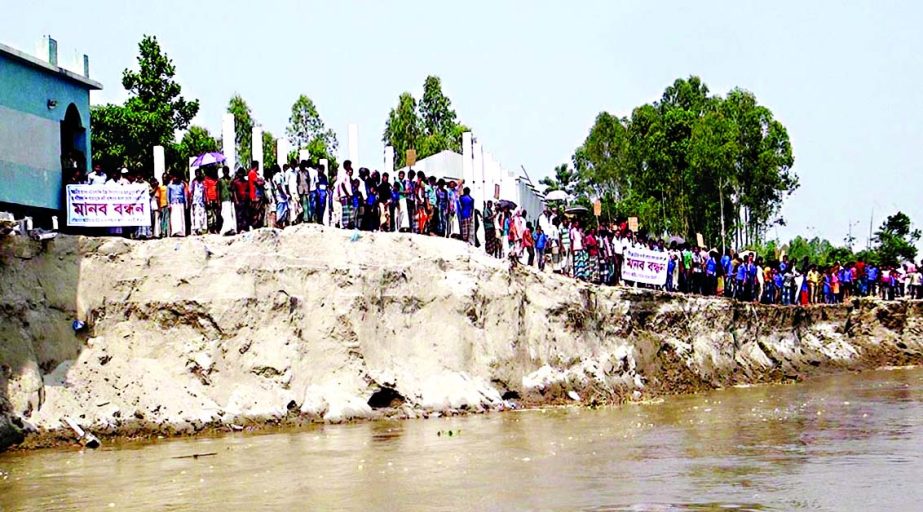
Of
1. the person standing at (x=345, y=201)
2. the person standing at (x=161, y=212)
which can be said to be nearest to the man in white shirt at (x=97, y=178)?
the person standing at (x=161, y=212)

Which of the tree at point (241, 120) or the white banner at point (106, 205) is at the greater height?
the tree at point (241, 120)

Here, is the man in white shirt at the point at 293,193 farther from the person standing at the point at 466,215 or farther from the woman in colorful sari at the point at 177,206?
the person standing at the point at 466,215

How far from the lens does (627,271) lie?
1168 inches

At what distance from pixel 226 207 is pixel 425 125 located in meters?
30.4

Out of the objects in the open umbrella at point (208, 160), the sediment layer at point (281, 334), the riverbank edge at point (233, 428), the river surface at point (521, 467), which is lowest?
the river surface at point (521, 467)

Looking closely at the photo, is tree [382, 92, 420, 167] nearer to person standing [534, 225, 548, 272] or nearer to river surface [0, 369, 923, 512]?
person standing [534, 225, 548, 272]

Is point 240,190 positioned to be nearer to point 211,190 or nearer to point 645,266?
point 211,190

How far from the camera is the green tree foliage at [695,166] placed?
2084 inches

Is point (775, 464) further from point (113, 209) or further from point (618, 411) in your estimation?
point (113, 209)

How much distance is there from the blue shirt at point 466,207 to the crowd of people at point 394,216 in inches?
0.8

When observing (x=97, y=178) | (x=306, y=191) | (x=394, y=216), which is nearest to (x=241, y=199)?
(x=306, y=191)

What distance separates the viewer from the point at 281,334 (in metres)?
22.5

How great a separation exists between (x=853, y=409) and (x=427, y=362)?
8.25 m

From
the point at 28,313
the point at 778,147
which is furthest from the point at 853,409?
the point at 778,147
